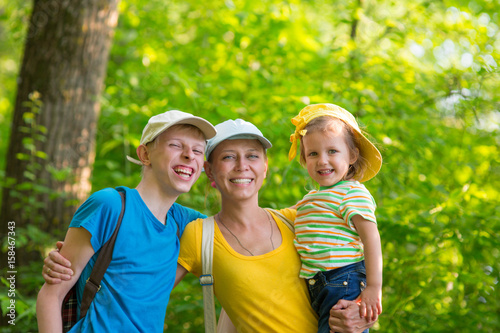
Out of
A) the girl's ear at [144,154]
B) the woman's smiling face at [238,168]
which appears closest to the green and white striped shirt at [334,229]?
the woman's smiling face at [238,168]

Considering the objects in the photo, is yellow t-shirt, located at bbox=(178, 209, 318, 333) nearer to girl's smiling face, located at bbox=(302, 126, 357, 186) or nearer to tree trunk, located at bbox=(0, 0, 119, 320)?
girl's smiling face, located at bbox=(302, 126, 357, 186)

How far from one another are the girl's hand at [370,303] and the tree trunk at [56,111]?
2.95 meters

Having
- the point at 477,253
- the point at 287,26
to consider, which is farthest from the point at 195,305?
the point at 287,26

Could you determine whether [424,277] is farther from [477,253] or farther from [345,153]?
[345,153]

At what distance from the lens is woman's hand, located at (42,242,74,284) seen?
1773 millimetres

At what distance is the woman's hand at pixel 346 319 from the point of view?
6.24 feet

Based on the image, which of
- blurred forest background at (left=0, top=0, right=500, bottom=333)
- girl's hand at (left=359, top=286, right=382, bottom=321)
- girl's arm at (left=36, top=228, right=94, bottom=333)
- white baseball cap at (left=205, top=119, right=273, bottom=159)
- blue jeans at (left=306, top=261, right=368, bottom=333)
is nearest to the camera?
girl's arm at (left=36, top=228, right=94, bottom=333)

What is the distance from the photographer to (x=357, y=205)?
197 cm

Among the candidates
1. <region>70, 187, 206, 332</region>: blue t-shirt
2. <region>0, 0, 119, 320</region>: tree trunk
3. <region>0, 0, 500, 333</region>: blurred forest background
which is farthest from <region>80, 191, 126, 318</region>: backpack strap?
<region>0, 0, 119, 320</region>: tree trunk

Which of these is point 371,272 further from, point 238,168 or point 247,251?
point 238,168

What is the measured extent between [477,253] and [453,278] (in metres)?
0.24

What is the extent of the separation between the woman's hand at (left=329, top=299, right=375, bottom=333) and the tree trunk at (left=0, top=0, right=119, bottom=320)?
285cm

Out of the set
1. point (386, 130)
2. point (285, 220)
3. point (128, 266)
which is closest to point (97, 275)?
point (128, 266)

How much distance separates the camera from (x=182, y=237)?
2213mm
